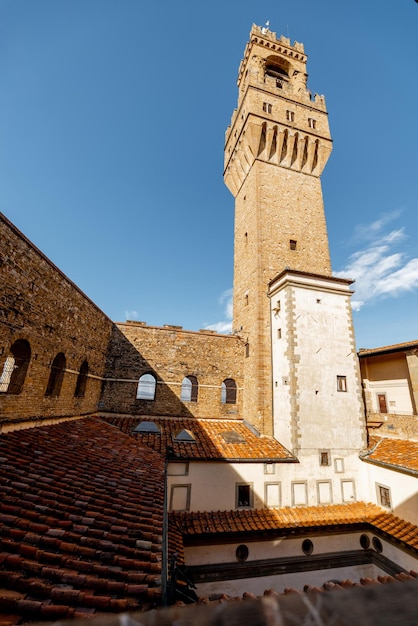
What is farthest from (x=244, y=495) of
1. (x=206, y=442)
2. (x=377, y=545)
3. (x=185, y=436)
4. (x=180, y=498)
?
(x=377, y=545)

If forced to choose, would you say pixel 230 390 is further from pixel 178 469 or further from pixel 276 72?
pixel 276 72

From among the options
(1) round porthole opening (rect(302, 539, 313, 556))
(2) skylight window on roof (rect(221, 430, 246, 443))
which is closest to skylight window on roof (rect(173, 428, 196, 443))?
(2) skylight window on roof (rect(221, 430, 246, 443))

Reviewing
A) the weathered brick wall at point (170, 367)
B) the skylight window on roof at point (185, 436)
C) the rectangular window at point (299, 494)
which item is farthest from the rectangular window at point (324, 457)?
the skylight window on roof at point (185, 436)

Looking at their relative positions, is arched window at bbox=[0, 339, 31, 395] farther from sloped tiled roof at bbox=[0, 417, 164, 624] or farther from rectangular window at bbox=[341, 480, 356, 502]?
rectangular window at bbox=[341, 480, 356, 502]

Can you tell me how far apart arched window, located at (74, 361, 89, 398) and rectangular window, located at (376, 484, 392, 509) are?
1287 centimetres

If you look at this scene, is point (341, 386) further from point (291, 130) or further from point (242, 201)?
point (291, 130)

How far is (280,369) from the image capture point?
1323 centimetres

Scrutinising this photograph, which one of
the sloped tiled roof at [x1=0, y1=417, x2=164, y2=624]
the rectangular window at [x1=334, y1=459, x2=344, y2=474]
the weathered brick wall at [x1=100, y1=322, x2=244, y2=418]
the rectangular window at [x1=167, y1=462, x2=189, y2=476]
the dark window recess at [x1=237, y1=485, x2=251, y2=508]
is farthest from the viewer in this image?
the weathered brick wall at [x1=100, y1=322, x2=244, y2=418]

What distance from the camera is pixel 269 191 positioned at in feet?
56.5

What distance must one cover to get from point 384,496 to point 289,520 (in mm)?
4013

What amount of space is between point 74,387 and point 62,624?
40.1 feet

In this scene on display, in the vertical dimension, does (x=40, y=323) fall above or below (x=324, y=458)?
above

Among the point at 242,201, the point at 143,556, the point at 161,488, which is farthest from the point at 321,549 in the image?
the point at 242,201

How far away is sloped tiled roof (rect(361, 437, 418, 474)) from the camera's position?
9.98m
